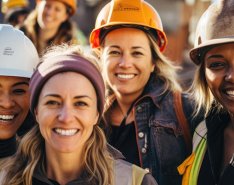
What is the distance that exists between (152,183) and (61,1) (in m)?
5.23

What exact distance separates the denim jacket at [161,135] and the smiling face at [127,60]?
0.59ft

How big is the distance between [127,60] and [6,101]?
1.14 m

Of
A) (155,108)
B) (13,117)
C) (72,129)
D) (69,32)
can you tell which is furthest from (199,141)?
(69,32)

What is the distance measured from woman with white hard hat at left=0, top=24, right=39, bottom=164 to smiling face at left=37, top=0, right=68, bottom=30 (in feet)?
11.2

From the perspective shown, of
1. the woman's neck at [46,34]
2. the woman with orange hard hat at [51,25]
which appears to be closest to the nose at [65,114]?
the woman with orange hard hat at [51,25]

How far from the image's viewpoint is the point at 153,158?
14.1ft

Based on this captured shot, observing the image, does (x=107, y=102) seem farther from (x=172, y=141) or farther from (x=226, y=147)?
(x=226, y=147)

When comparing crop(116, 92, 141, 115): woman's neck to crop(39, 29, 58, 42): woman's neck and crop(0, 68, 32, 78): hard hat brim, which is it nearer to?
crop(0, 68, 32, 78): hard hat brim

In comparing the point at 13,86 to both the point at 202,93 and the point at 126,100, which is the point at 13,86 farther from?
the point at 202,93

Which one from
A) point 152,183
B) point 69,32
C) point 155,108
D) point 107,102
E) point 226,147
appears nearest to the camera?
point 152,183

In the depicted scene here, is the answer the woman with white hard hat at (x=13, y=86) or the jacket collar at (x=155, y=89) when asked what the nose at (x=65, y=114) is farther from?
the jacket collar at (x=155, y=89)

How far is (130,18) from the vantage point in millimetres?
4637

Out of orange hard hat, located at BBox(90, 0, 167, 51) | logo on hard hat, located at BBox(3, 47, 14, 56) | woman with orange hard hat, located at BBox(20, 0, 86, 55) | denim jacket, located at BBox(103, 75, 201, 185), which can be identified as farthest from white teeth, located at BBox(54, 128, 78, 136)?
woman with orange hard hat, located at BBox(20, 0, 86, 55)

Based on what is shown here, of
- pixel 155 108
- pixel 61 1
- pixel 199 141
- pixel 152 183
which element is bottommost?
pixel 152 183
